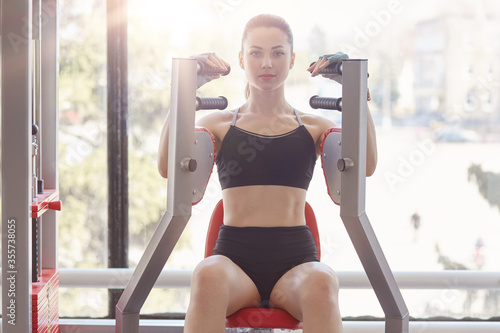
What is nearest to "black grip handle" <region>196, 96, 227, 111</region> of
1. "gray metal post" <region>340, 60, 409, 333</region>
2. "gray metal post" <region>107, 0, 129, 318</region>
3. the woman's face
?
the woman's face

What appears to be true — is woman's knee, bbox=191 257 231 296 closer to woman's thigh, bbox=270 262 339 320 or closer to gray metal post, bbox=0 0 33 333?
woman's thigh, bbox=270 262 339 320

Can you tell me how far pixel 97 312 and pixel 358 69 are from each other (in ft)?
6.59

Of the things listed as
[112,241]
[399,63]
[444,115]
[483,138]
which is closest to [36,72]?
[112,241]

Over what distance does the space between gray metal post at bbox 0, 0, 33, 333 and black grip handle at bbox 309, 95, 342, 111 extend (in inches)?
35.1

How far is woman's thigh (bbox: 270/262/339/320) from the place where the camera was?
5.57 ft

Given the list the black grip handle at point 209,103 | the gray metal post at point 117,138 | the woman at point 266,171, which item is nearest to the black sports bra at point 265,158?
the woman at point 266,171

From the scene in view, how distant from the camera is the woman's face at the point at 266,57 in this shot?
1993mm

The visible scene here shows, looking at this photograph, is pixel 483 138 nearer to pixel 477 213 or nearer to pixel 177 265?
pixel 477 213

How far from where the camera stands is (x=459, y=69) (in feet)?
9.15

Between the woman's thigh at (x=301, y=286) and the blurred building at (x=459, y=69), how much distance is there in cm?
133

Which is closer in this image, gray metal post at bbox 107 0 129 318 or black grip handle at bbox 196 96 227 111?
black grip handle at bbox 196 96 227 111

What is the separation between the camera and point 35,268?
81.7 inches

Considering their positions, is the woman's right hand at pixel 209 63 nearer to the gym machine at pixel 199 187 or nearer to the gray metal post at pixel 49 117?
the gym machine at pixel 199 187

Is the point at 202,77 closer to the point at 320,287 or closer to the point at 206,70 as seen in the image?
the point at 206,70
